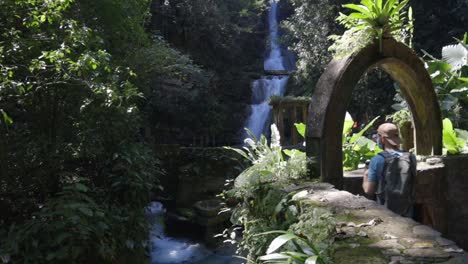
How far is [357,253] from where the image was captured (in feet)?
7.26

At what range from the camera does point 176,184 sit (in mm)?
13633

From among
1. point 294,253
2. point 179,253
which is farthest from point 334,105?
point 179,253

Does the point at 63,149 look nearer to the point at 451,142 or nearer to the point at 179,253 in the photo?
the point at 179,253

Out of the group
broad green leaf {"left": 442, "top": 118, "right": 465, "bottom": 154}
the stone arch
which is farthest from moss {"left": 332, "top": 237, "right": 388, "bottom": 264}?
broad green leaf {"left": 442, "top": 118, "right": 465, "bottom": 154}

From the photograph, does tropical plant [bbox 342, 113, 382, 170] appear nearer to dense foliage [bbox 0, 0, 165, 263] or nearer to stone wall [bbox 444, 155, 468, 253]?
stone wall [bbox 444, 155, 468, 253]

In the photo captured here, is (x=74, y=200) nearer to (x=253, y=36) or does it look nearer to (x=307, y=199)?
(x=307, y=199)

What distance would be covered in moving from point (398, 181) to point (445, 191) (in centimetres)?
191

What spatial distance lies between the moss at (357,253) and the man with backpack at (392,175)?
50.6 inches

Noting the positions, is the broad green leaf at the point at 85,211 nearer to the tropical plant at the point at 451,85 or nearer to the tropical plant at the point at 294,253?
the tropical plant at the point at 294,253

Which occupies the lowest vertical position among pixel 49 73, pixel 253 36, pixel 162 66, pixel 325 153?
pixel 325 153

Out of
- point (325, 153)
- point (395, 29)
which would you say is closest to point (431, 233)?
point (325, 153)

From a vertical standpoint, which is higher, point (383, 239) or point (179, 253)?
point (383, 239)

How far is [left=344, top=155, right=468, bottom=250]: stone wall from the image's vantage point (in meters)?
4.77

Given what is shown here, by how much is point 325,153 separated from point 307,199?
1083 mm
